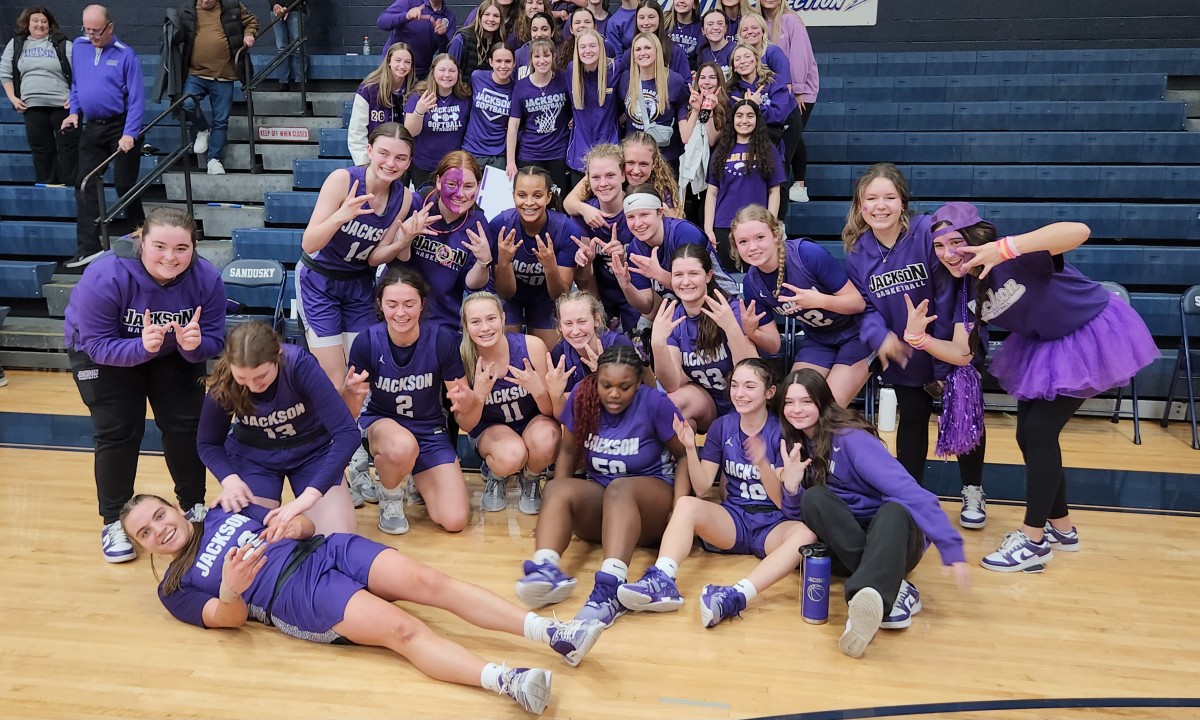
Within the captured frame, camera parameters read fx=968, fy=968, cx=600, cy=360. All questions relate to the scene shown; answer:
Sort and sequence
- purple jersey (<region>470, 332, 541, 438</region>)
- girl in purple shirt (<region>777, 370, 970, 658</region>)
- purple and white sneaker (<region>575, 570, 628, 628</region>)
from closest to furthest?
girl in purple shirt (<region>777, 370, 970, 658</region>), purple and white sneaker (<region>575, 570, 628, 628</region>), purple jersey (<region>470, 332, 541, 438</region>)

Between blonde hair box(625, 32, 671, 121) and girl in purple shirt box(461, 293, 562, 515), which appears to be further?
blonde hair box(625, 32, 671, 121)

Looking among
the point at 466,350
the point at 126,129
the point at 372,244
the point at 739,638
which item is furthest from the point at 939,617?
the point at 126,129

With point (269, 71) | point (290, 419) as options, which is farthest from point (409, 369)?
point (269, 71)

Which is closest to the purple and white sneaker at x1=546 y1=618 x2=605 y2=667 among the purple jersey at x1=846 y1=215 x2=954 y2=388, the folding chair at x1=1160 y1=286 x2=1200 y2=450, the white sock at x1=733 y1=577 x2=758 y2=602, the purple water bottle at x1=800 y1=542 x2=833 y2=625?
the white sock at x1=733 y1=577 x2=758 y2=602

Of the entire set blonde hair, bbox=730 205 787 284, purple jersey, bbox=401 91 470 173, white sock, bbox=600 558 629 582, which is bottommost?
white sock, bbox=600 558 629 582

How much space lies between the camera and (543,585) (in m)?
3.32

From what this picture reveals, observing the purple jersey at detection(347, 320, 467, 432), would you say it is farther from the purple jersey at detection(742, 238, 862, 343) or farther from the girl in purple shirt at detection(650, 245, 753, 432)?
the purple jersey at detection(742, 238, 862, 343)

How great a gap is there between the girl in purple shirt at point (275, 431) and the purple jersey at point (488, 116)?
8.56 ft

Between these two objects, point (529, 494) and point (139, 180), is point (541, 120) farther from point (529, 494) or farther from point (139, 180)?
point (139, 180)

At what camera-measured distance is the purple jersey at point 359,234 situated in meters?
4.32

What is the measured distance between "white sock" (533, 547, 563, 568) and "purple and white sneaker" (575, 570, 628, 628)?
7.4 inches

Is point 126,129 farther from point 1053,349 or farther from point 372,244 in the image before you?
point 1053,349

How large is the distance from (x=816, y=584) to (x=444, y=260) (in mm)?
2284

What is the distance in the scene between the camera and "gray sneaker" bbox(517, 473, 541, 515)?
4418 mm
